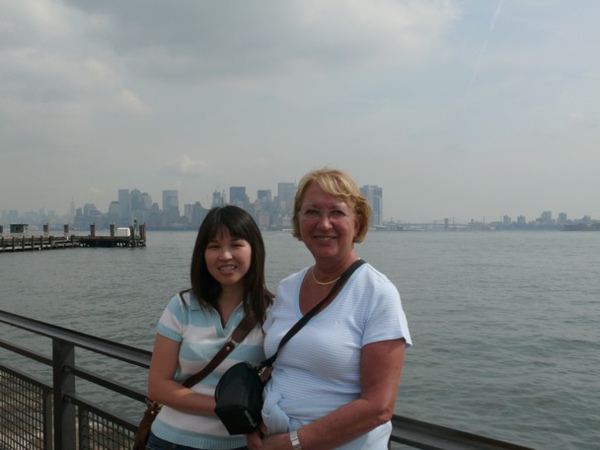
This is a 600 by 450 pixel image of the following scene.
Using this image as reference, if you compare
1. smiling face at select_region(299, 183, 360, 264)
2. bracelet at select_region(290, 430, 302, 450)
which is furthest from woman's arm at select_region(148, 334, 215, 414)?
smiling face at select_region(299, 183, 360, 264)

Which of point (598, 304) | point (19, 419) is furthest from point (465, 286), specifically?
point (19, 419)

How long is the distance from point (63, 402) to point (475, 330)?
771 inches

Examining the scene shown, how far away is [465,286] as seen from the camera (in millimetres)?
35531

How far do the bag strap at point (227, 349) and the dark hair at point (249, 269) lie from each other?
0.19ft

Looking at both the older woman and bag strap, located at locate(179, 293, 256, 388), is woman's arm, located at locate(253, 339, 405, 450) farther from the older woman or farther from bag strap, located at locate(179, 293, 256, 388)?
bag strap, located at locate(179, 293, 256, 388)

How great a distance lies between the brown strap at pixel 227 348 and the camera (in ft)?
7.30

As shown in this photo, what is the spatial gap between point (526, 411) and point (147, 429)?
12.3m

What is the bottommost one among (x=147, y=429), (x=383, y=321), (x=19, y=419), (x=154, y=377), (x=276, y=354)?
(x=19, y=419)

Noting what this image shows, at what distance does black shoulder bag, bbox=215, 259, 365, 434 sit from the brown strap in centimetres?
20

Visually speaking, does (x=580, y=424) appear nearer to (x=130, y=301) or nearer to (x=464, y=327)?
(x=464, y=327)

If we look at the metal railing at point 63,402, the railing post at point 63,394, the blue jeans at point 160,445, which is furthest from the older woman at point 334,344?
the railing post at point 63,394

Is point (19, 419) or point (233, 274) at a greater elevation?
point (233, 274)

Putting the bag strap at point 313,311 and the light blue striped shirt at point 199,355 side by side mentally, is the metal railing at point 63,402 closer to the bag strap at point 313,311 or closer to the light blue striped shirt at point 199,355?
the light blue striped shirt at point 199,355

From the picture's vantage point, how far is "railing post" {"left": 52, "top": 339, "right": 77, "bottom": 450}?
142 inches
